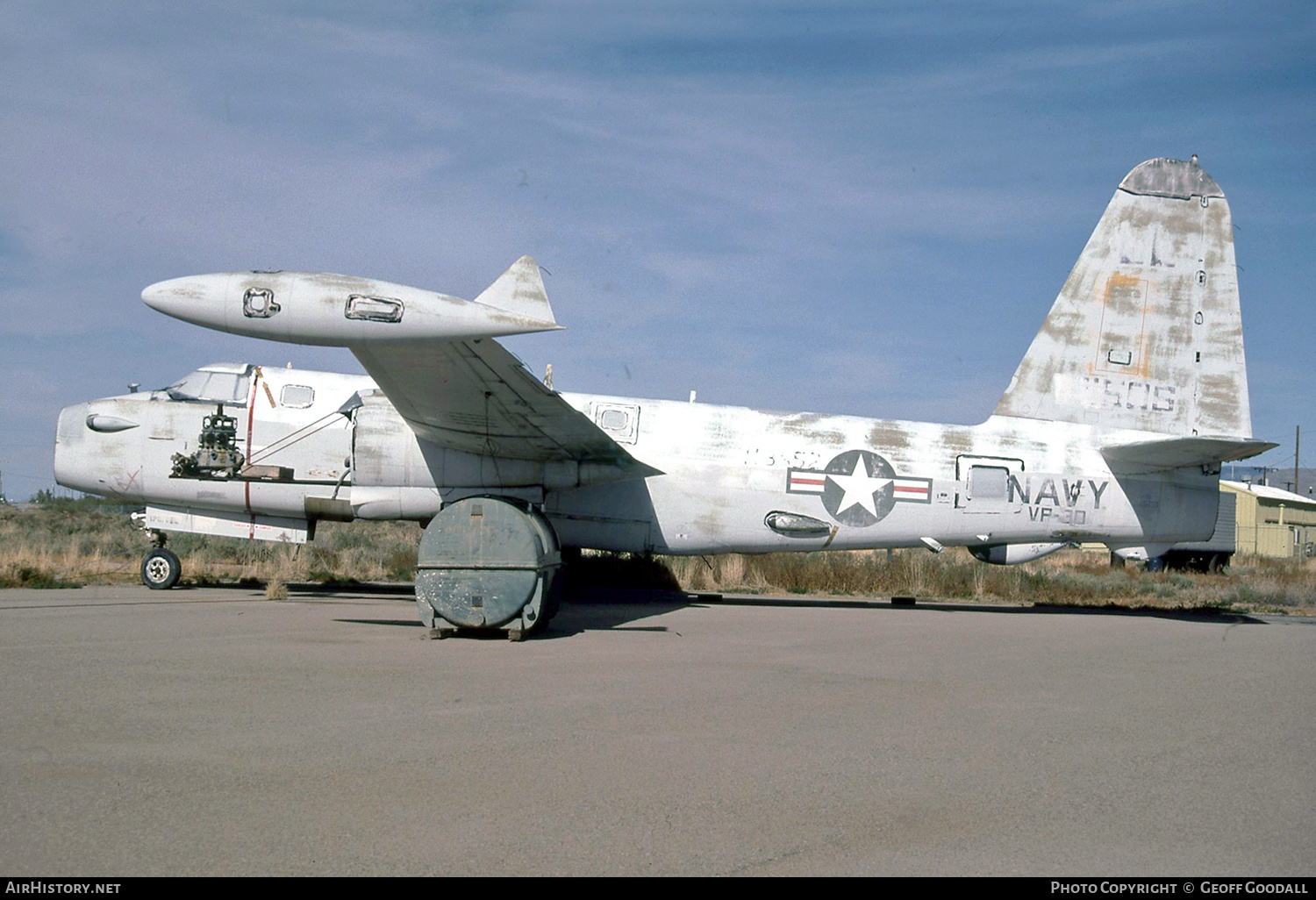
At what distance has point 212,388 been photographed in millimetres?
14766

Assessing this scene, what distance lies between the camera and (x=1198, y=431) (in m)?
14.4

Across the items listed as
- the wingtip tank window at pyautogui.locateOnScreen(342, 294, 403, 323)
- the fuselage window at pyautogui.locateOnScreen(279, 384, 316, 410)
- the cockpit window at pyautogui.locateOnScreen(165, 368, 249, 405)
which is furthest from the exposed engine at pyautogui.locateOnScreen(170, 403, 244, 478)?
the wingtip tank window at pyautogui.locateOnScreen(342, 294, 403, 323)

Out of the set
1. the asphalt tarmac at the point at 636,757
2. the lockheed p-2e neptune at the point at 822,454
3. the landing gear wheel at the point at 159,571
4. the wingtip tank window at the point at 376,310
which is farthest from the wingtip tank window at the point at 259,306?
the landing gear wheel at the point at 159,571

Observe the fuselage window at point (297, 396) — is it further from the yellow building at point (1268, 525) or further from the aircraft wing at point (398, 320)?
the yellow building at point (1268, 525)

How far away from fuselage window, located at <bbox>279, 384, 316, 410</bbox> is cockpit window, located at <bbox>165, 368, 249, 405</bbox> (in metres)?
0.63

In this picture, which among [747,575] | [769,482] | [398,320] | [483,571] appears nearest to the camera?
[398,320]

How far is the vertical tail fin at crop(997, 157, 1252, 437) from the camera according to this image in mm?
14422

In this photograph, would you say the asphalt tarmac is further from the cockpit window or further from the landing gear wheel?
the cockpit window

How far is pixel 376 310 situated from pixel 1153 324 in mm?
11477

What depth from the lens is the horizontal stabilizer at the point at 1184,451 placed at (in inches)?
508

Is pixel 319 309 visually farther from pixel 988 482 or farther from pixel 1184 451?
pixel 1184 451

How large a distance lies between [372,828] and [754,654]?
5870mm

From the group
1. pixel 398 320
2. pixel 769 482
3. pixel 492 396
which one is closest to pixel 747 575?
pixel 769 482
